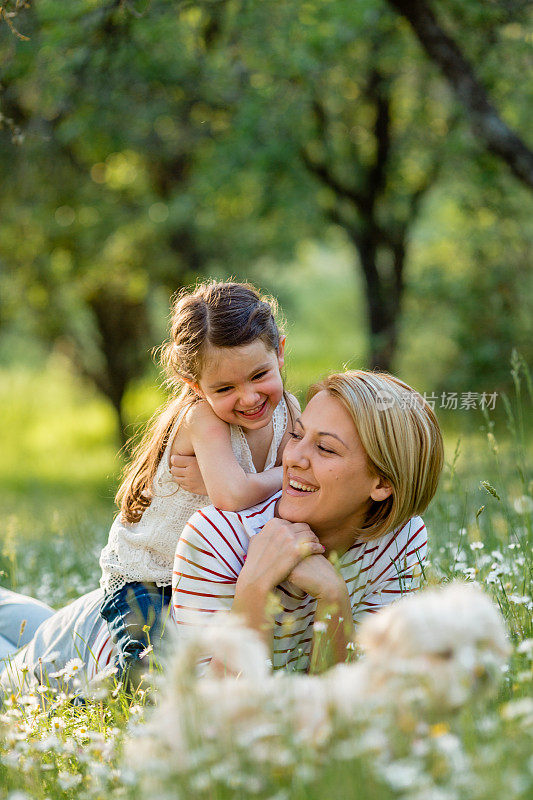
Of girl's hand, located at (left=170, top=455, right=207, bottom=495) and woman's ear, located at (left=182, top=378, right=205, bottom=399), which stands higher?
woman's ear, located at (left=182, top=378, right=205, bottom=399)

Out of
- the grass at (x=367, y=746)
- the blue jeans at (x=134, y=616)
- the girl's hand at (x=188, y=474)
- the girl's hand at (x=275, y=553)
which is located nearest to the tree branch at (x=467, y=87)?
the grass at (x=367, y=746)

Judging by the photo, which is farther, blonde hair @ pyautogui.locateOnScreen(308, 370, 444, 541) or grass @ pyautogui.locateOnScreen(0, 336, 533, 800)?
blonde hair @ pyautogui.locateOnScreen(308, 370, 444, 541)

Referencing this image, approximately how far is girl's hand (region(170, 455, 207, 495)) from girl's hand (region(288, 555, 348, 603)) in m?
0.97

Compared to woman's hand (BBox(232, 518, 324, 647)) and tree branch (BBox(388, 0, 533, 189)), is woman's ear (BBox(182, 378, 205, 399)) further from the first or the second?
tree branch (BBox(388, 0, 533, 189))

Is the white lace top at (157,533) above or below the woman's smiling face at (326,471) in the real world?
below

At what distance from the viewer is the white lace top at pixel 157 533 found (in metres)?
3.75

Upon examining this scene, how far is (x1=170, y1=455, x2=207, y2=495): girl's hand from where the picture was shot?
3746mm

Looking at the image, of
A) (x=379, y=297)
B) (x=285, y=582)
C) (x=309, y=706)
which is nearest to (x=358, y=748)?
(x=309, y=706)

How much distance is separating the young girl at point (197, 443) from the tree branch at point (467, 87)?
4.37m

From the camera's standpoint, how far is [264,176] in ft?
36.7

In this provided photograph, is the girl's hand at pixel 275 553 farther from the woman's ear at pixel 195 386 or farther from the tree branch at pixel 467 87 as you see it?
the tree branch at pixel 467 87

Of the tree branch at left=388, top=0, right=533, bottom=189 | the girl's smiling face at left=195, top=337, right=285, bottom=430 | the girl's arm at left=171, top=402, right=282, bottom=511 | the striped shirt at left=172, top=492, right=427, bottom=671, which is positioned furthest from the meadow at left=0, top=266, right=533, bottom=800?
the tree branch at left=388, top=0, right=533, bottom=189

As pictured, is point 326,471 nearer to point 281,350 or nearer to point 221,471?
point 221,471

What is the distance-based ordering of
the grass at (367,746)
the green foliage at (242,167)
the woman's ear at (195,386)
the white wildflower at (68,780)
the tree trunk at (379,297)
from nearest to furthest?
the grass at (367,746), the white wildflower at (68,780), the woman's ear at (195,386), the green foliage at (242,167), the tree trunk at (379,297)
